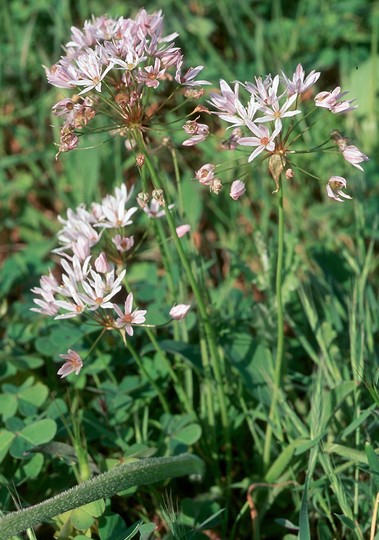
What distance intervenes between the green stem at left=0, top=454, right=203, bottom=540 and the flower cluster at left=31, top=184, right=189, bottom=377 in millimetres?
220

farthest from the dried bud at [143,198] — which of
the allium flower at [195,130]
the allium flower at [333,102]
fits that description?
the allium flower at [333,102]

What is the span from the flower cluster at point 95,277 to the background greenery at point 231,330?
212 mm

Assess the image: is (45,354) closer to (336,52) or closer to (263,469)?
(263,469)

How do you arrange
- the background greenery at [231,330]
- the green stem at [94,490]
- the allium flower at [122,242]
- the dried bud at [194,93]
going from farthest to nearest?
the background greenery at [231,330] → the allium flower at [122,242] → the dried bud at [194,93] → the green stem at [94,490]

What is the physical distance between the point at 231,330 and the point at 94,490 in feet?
2.16

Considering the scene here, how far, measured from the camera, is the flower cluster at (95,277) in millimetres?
1522

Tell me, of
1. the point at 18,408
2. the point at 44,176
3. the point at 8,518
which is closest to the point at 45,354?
the point at 18,408

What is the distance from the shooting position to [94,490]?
1.50m

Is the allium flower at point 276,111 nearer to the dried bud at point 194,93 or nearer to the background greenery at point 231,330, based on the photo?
the dried bud at point 194,93

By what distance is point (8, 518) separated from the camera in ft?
4.67

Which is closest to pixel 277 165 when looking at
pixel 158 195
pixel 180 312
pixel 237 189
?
pixel 237 189

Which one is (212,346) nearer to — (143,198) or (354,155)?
(143,198)

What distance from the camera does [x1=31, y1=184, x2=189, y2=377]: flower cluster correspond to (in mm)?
1522

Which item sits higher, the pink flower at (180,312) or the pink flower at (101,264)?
the pink flower at (101,264)
